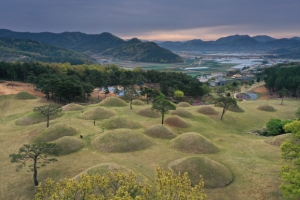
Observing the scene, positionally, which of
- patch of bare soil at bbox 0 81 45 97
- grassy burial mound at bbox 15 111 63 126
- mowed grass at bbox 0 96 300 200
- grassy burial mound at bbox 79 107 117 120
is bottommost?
mowed grass at bbox 0 96 300 200

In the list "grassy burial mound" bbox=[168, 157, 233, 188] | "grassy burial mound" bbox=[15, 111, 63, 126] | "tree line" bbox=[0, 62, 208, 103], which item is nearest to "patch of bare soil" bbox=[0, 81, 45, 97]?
"tree line" bbox=[0, 62, 208, 103]

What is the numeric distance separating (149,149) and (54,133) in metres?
16.9

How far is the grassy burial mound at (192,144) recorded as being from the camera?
34688mm

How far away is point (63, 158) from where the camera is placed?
3142 cm

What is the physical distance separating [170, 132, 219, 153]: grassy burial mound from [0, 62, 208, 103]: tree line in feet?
153

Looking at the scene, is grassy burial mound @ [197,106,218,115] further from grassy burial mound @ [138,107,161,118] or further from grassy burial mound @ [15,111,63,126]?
grassy burial mound @ [15,111,63,126]

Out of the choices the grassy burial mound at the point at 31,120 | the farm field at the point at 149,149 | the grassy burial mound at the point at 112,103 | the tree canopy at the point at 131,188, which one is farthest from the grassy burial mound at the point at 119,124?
the tree canopy at the point at 131,188

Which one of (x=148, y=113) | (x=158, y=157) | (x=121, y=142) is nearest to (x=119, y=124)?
(x=121, y=142)

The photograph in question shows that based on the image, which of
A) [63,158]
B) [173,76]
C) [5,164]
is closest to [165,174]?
[63,158]

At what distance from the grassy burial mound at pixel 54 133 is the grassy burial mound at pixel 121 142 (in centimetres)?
608

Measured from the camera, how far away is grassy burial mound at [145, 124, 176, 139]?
1573 inches

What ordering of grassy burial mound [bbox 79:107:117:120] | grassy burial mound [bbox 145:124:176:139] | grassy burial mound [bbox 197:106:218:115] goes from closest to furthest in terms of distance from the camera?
grassy burial mound [bbox 145:124:176:139]
grassy burial mound [bbox 79:107:117:120]
grassy burial mound [bbox 197:106:218:115]

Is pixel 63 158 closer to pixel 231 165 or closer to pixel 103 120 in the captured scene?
pixel 103 120

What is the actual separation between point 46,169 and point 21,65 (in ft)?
289
